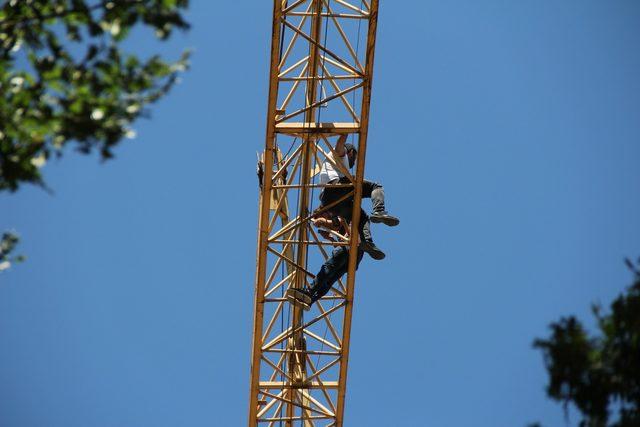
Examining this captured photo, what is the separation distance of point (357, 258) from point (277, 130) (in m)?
2.89

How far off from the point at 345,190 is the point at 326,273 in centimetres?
158

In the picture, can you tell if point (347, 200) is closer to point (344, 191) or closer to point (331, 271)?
point (344, 191)

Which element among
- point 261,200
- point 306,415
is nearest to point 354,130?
point 261,200

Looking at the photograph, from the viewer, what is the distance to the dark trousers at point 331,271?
2452 cm

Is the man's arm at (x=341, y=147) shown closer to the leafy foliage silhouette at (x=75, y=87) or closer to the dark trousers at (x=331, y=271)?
the dark trousers at (x=331, y=271)

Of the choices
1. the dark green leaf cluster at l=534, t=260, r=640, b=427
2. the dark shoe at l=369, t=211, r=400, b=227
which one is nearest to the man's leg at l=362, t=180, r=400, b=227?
the dark shoe at l=369, t=211, r=400, b=227

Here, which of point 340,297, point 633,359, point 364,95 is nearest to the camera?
point 633,359

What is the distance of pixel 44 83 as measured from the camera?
12.9 m

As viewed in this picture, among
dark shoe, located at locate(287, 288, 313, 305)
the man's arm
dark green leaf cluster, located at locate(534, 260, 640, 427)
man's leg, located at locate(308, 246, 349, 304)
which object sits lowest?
dark green leaf cluster, located at locate(534, 260, 640, 427)

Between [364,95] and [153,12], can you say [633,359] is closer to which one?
[153,12]

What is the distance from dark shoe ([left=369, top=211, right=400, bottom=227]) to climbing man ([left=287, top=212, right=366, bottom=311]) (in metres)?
1.00

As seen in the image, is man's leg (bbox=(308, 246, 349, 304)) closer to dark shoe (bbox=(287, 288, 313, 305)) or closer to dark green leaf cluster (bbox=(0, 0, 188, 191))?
dark shoe (bbox=(287, 288, 313, 305))

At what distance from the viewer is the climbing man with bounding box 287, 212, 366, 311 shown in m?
24.4

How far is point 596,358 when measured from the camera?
12.7 metres
